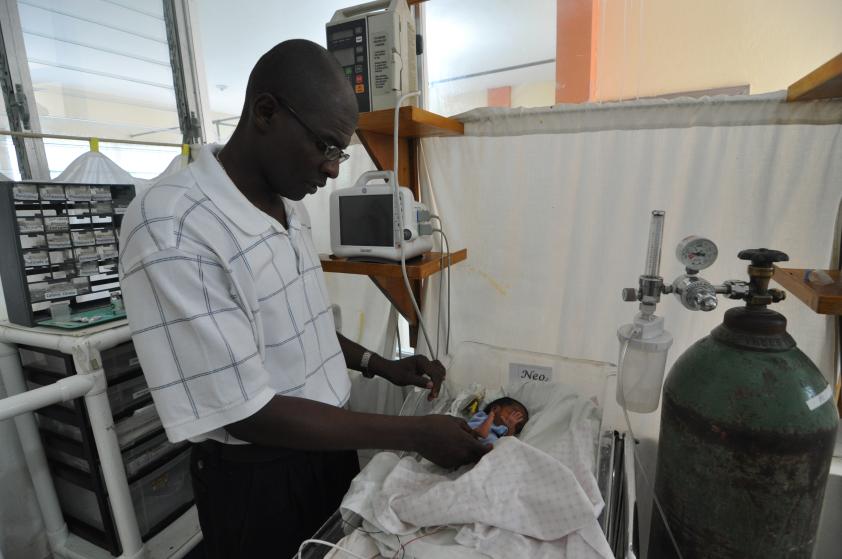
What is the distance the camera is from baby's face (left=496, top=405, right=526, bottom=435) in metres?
1.09

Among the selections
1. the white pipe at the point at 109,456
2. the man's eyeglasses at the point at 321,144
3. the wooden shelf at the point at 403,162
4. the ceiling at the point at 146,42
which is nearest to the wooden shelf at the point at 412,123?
the wooden shelf at the point at 403,162

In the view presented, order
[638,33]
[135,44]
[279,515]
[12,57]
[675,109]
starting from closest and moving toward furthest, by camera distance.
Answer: [279,515] < [675,109] < [638,33] < [12,57] < [135,44]

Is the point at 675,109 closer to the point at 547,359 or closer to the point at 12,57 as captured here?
the point at 547,359

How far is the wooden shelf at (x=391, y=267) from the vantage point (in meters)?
1.20

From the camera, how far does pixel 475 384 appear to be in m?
1.25

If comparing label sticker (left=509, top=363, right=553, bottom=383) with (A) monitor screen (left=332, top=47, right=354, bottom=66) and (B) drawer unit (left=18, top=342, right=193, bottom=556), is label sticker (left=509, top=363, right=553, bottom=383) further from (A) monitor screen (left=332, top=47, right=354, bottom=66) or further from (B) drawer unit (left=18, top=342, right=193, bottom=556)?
(B) drawer unit (left=18, top=342, right=193, bottom=556)

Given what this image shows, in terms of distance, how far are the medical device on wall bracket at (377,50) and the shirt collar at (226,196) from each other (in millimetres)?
547

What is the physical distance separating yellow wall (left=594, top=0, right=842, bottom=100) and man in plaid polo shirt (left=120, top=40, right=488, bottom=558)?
3.19 feet

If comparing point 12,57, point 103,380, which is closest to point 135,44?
point 12,57

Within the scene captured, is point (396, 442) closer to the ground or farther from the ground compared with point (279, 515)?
farther from the ground

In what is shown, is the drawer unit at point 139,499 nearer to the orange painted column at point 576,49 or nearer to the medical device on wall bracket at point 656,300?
the medical device on wall bracket at point 656,300

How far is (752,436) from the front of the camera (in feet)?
2.63

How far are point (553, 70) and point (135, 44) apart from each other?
74.9 inches

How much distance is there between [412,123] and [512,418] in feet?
2.90
